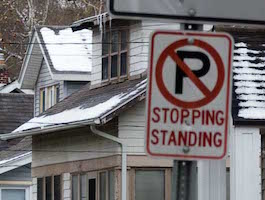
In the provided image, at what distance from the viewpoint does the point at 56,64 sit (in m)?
31.2

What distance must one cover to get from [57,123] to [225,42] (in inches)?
852

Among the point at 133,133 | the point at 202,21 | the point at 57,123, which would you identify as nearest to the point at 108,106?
the point at 133,133

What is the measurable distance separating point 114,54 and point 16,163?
8.83 m

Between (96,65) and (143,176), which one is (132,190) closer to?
(143,176)

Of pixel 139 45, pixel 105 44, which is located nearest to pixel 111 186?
pixel 139 45

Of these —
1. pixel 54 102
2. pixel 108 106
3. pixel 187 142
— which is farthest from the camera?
pixel 54 102

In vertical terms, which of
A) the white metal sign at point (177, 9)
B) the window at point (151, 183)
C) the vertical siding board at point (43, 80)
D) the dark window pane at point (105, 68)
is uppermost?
the white metal sign at point (177, 9)

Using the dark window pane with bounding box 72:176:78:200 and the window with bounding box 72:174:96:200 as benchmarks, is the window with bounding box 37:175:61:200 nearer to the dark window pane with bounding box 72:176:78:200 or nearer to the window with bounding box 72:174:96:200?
the dark window pane with bounding box 72:176:78:200

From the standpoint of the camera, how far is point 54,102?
3269 centimetres

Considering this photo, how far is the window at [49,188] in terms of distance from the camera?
94.3ft

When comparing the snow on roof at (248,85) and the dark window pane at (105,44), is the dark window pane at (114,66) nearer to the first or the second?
the dark window pane at (105,44)

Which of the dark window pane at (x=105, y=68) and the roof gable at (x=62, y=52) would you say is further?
the roof gable at (x=62, y=52)

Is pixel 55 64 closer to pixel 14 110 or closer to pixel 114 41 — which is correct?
pixel 114 41

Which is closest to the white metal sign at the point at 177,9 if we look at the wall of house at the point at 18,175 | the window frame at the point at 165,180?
the window frame at the point at 165,180
